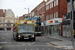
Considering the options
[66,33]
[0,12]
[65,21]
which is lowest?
[66,33]

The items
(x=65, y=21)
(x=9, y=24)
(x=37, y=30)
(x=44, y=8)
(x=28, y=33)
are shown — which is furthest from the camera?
(x=9, y=24)

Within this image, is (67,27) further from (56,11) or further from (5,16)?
(5,16)

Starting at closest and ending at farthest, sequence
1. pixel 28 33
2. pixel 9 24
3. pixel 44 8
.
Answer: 1. pixel 28 33
2. pixel 44 8
3. pixel 9 24

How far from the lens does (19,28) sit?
22625 mm

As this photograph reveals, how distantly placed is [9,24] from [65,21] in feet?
368

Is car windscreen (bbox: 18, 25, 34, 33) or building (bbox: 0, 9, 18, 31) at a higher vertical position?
building (bbox: 0, 9, 18, 31)

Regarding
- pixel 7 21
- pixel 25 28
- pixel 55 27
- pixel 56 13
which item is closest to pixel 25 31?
pixel 25 28

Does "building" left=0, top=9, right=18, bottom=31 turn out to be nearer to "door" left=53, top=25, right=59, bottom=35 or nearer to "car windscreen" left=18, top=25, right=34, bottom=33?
"door" left=53, top=25, right=59, bottom=35

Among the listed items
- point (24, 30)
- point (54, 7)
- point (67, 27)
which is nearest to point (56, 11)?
point (54, 7)

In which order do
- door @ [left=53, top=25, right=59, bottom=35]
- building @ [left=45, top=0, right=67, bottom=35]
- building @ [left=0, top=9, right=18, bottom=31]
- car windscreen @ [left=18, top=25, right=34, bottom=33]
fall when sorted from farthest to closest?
building @ [left=0, top=9, right=18, bottom=31] → door @ [left=53, top=25, right=59, bottom=35] → building @ [left=45, top=0, right=67, bottom=35] → car windscreen @ [left=18, top=25, right=34, bottom=33]

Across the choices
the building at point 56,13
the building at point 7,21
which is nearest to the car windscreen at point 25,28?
the building at point 56,13

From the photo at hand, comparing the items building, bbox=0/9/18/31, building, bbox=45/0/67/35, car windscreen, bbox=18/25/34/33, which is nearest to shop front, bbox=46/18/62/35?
building, bbox=45/0/67/35

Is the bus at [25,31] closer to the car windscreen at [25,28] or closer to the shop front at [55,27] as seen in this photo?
the car windscreen at [25,28]

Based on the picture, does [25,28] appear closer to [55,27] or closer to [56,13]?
[56,13]
